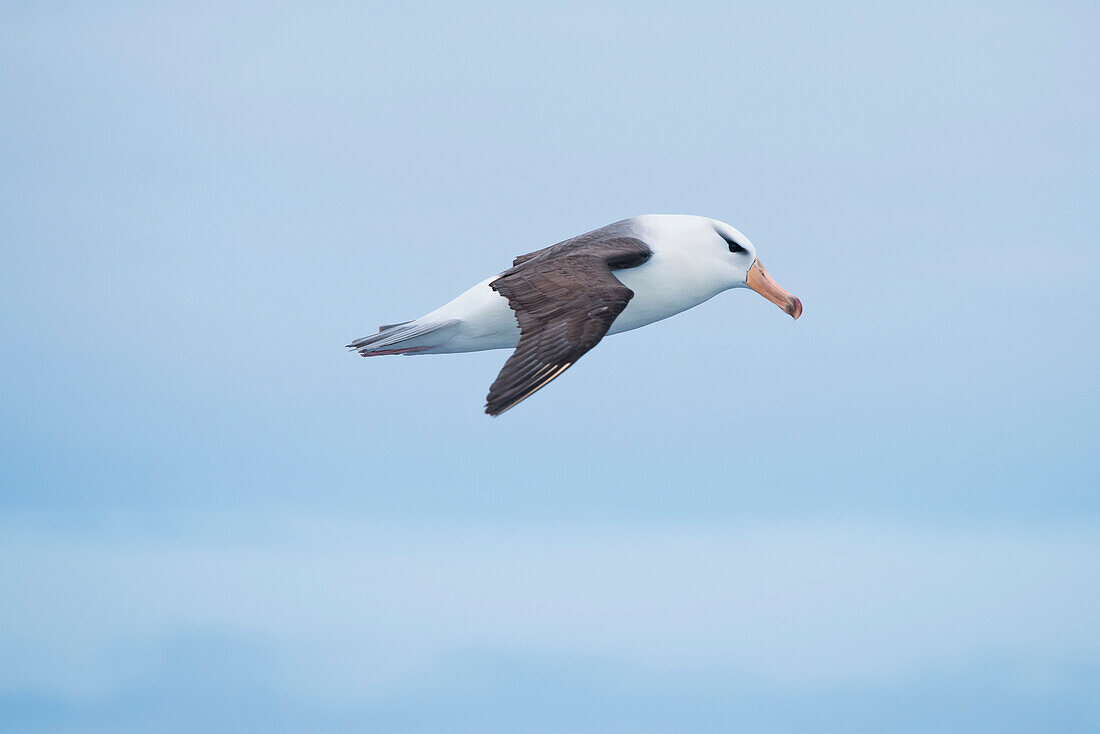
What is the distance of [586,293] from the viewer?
11.7 meters

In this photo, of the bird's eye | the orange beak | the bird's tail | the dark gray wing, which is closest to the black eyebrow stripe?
the bird's eye

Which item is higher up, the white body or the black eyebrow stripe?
the black eyebrow stripe

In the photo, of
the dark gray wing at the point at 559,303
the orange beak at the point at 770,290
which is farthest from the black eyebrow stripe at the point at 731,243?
the dark gray wing at the point at 559,303

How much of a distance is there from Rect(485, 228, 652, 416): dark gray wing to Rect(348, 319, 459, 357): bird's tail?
2.87 ft

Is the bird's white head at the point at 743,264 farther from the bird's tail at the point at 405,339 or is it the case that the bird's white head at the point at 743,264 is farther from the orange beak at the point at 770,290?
the bird's tail at the point at 405,339

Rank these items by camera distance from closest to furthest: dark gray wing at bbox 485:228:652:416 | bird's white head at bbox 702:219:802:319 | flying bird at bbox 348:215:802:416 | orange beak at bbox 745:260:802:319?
dark gray wing at bbox 485:228:652:416 → flying bird at bbox 348:215:802:416 → bird's white head at bbox 702:219:802:319 → orange beak at bbox 745:260:802:319

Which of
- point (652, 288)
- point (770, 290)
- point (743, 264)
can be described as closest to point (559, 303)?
point (652, 288)

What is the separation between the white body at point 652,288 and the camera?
12.9 m

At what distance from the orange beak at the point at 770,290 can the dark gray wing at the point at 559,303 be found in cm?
160

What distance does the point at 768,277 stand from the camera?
14.1m

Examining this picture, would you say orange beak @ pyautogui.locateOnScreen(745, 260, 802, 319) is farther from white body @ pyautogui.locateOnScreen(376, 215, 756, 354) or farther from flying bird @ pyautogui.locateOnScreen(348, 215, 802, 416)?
white body @ pyautogui.locateOnScreen(376, 215, 756, 354)

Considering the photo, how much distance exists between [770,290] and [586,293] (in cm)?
304

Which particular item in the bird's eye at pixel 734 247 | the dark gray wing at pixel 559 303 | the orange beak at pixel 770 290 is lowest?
the dark gray wing at pixel 559 303

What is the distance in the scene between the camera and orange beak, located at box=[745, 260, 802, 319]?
14.0 metres
